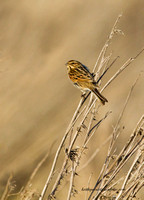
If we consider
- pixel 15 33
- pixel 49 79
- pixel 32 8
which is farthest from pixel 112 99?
pixel 32 8

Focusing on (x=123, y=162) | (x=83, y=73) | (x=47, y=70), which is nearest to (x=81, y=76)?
(x=83, y=73)

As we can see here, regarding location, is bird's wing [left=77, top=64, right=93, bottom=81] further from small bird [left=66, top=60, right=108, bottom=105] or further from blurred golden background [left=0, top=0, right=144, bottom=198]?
blurred golden background [left=0, top=0, right=144, bottom=198]

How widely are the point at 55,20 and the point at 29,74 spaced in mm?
2694

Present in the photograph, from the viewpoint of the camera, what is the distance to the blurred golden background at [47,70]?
1046cm

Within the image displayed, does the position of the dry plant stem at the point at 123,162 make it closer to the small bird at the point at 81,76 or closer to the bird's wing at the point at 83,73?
the small bird at the point at 81,76

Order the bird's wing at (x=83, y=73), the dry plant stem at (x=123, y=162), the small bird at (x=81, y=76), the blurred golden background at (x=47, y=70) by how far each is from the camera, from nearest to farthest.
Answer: the dry plant stem at (x=123, y=162) → the small bird at (x=81, y=76) → the bird's wing at (x=83, y=73) → the blurred golden background at (x=47, y=70)

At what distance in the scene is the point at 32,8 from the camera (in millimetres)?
13406

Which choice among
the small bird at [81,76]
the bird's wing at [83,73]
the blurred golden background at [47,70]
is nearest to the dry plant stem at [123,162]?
the small bird at [81,76]

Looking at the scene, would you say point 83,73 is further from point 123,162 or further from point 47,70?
point 47,70

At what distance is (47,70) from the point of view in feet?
37.8

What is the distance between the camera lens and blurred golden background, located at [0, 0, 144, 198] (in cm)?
1046

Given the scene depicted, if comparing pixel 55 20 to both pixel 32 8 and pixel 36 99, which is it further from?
pixel 36 99

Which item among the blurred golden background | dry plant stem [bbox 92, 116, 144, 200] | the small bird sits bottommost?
dry plant stem [bbox 92, 116, 144, 200]

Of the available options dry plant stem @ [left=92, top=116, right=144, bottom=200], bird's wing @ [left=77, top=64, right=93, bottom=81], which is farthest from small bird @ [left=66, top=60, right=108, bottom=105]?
dry plant stem @ [left=92, top=116, right=144, bottom=200]
